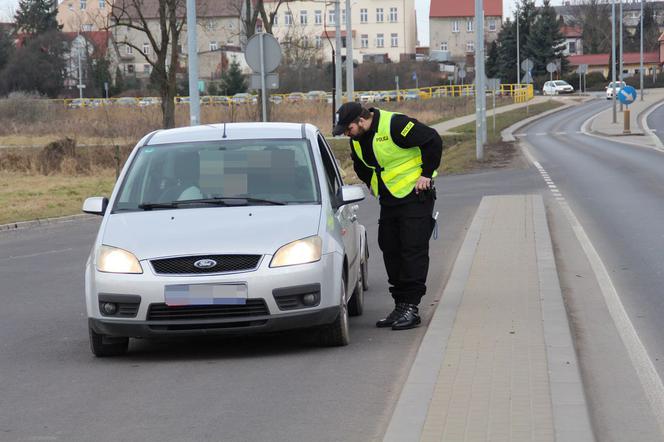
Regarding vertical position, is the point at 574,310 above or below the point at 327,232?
below

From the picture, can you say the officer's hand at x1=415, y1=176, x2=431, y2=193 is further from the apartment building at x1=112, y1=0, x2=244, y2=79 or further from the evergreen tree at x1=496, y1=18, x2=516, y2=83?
the apartment building at x1=112, y1=0, x2=244, y2=79

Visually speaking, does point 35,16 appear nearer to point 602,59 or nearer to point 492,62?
point 492,62

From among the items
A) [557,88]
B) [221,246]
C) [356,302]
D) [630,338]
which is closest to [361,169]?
[356,302]

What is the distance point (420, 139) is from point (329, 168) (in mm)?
874

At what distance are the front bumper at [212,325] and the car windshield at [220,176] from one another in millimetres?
1066

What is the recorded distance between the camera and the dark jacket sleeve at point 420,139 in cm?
870

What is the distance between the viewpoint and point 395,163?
888 centimetres

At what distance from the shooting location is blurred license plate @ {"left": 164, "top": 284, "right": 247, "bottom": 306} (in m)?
7.52

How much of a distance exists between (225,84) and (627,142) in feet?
203

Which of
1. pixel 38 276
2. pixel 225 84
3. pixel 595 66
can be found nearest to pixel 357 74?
pixel 225 84

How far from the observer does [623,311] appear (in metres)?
9.48

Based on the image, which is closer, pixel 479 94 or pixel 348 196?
pixel 348 196

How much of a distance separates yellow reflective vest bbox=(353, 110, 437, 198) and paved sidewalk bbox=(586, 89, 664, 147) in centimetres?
3260

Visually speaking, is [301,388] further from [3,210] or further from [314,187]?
[3,210]
